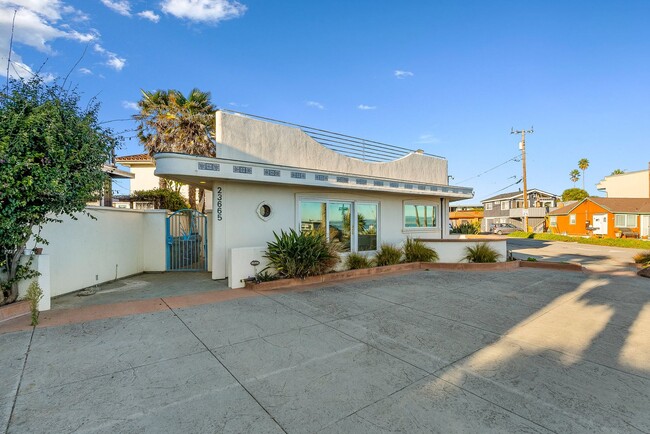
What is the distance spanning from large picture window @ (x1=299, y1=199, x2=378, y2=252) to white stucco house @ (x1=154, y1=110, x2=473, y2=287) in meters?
0.04

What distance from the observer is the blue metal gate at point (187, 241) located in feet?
34.0

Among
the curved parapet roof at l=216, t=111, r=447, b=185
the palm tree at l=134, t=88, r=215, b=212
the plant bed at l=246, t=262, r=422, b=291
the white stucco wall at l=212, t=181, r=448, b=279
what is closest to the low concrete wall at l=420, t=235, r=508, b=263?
the plant bed at l=246, t=262, r=422, b=291

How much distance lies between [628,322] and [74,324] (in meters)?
9.83

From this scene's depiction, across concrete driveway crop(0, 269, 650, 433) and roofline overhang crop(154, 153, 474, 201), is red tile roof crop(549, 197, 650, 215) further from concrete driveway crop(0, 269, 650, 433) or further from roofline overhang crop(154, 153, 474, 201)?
concrete driveway crop(0, 269, 650, 433)

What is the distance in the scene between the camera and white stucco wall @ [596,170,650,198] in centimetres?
3925

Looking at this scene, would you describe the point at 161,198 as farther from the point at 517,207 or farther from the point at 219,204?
the point at 517,207

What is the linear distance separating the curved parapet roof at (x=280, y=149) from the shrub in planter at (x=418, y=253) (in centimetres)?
305

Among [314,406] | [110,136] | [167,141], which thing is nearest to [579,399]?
[314,406]

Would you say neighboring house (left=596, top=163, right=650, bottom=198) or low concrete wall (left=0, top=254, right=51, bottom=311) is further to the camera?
neighboring house (left=596, top=163, right=650, bottom=198)

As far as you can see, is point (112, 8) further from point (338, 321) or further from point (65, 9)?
point (338, 321)

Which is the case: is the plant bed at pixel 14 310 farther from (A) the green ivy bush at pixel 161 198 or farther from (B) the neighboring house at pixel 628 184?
(B) the neighboring house at pixel 628 184

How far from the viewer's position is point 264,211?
9.20 meters

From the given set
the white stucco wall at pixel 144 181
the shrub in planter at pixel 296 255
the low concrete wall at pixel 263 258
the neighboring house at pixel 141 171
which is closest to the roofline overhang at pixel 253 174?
the shrub in planter at pixel 296 255

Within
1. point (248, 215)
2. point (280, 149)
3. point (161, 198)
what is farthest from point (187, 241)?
point (161, 198)
